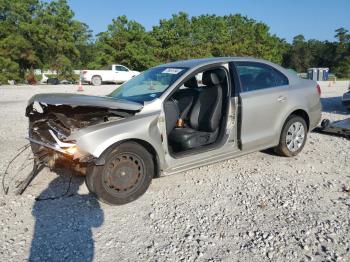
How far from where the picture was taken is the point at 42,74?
116ft

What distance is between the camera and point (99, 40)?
3759 centimetres

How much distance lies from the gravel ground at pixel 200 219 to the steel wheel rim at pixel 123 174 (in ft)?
0.68

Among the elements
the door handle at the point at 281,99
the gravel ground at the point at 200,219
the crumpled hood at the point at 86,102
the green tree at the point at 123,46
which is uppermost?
the green tree at the point at 123,46

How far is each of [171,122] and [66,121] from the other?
1.51 metres

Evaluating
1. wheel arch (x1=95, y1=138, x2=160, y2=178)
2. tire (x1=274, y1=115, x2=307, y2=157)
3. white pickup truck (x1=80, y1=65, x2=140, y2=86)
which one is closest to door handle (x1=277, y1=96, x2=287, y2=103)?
tire (x1=274, y1=115, x2=307, y2=157)

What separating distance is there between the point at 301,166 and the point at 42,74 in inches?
1330

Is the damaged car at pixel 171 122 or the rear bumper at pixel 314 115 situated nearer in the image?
the damaged car at pixel 171 122

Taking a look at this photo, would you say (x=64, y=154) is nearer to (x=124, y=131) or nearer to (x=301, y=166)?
(x=124, y=131)

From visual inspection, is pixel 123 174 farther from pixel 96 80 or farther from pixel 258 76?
pixel 96 80

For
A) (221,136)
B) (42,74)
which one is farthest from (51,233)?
(42,74)

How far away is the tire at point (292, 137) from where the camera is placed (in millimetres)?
5645

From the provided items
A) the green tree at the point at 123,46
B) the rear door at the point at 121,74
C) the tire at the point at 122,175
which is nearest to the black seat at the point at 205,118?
the tire at the point at 122,175

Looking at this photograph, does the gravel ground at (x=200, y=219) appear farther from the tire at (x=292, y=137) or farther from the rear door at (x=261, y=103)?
the rear door at (x=261, y=103)

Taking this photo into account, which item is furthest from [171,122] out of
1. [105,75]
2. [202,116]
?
[105,75]
